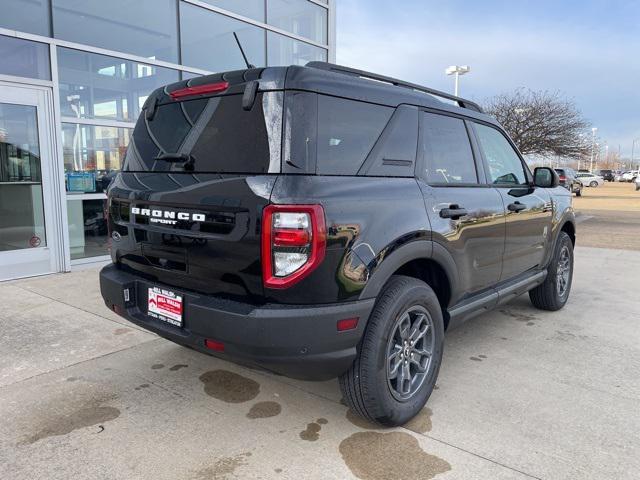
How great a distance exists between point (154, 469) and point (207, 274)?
0.99 meters

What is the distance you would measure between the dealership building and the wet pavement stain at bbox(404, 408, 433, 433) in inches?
220

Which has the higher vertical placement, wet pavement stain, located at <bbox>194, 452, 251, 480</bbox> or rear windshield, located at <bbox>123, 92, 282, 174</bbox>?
rear windshield, located at <bbox>123, 92, 282, 174</bbox>

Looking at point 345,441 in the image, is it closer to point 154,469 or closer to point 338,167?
point 154,469

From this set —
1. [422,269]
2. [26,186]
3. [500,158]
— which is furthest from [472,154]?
[26,186]

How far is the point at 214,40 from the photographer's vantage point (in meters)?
8.63

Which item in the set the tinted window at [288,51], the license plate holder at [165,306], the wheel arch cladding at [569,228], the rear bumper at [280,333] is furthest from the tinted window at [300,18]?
the rear bumper at [280,333]

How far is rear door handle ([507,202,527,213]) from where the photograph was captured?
4.00 meters

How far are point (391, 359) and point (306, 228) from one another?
40.9 inches

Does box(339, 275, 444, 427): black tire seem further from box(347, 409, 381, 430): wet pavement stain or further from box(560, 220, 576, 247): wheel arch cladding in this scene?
box(560, 220, 576, 247): wheel arch cladding

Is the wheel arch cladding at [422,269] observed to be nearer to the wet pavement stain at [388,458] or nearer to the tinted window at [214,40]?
the wet pavement stain at [388,458]

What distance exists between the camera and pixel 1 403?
3.18m

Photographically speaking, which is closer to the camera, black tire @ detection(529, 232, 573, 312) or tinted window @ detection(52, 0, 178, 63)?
black tire @ detection(529, 232, 573, 312)

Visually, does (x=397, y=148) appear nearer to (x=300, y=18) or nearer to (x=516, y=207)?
(x=516, y=207)

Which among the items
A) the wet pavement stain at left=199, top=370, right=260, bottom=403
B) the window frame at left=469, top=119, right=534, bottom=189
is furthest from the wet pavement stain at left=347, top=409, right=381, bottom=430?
the window frame at left=469, top=119, right=534, bottom=189
